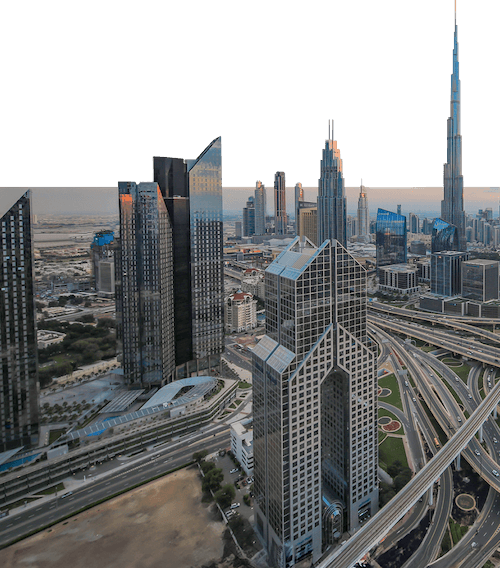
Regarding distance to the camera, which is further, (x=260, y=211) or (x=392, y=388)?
(x=260, y=211)

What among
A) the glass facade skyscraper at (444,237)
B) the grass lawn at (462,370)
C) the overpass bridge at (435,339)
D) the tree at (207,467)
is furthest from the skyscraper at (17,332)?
the glass facade skyscraper at (444,237)

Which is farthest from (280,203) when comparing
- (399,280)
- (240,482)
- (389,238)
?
(240,482)

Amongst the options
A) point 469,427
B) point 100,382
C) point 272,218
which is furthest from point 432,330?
point 272,218

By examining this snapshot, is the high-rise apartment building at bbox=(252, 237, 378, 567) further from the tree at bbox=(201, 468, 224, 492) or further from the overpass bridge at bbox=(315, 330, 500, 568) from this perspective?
the tree at bbox=(201, 468, 224, 492)

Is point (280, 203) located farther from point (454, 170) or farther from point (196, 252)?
point (196, 252)

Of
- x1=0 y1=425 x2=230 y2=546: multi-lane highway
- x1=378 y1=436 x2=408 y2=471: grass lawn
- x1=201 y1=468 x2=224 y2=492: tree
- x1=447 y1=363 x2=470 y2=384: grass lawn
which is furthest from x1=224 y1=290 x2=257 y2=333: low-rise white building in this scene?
x1=201 y1=468 x2=224 y2=492: tree
